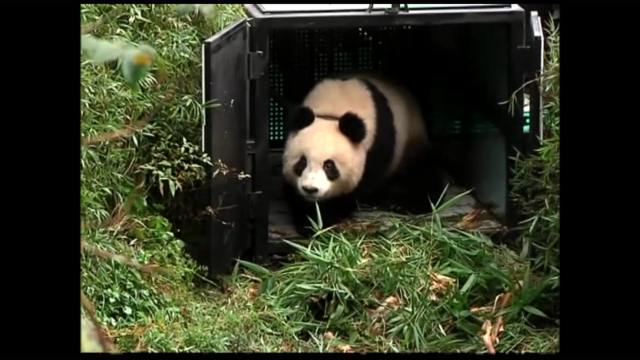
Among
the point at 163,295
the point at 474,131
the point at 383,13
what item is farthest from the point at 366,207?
the point at 163,295

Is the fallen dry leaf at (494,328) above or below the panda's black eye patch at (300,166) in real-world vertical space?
below

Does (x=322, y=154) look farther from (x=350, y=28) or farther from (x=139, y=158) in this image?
(x=139, y=158)

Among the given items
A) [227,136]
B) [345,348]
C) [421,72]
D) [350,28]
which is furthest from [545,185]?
[421,72]

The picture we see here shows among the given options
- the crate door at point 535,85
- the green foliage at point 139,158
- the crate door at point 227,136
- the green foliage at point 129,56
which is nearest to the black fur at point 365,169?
the crate door at point 227,136

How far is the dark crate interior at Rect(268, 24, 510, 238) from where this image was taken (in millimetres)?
5816

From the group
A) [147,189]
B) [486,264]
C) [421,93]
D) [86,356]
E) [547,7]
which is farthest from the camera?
[421,93]

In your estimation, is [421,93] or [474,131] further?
[421,93]

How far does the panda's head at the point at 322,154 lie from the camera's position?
205 inches

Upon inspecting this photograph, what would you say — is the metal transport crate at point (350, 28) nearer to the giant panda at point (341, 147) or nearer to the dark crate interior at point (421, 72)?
the dark crate interior at point (421, 72)

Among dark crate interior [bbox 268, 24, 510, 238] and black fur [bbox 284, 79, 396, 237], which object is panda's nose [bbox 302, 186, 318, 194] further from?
dark crate interior [bbox 268, 24, 510, 238]

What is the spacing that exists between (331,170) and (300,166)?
0.17 meters

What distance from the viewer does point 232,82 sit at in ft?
15.2
